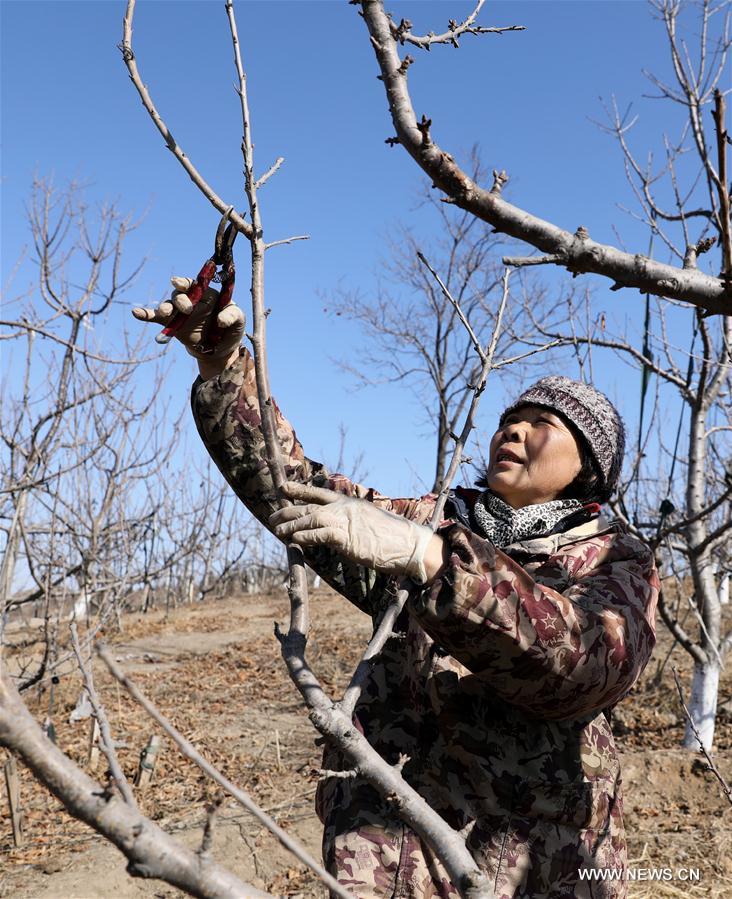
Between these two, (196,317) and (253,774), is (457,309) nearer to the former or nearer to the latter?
(196,317)

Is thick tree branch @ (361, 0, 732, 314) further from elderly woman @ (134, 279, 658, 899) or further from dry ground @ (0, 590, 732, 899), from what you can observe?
dry ground @ (0, 590, 732, 899)

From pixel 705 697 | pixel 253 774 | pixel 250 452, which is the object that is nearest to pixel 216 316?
pixel 250 452

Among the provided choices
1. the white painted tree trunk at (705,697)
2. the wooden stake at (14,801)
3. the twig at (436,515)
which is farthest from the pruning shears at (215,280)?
the white painted tree trunk at (705,697)

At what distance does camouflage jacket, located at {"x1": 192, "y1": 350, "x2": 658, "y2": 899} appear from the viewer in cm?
153

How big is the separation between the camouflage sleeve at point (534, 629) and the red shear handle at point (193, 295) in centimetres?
75

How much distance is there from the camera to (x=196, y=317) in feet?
6.04

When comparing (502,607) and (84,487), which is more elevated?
(84,487)

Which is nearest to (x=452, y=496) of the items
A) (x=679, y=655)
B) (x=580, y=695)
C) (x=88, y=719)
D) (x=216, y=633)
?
(x=580, y=695)

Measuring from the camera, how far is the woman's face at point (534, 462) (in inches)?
82.3

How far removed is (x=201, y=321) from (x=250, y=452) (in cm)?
34

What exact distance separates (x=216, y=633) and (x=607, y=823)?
11.3 m

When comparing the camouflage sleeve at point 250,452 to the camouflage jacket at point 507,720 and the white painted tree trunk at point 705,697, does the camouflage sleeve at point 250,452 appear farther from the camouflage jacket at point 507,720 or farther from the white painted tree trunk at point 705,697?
the white painted tree trunk at point 705,697

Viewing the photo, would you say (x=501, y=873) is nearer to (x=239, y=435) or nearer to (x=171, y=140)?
(x=239, y=435)

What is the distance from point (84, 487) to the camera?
7984mm
